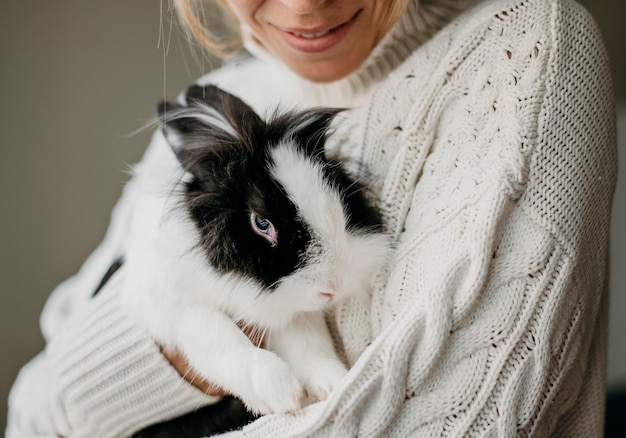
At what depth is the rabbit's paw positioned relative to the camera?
89 cm

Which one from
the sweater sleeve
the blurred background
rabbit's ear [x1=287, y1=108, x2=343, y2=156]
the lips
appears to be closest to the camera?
the sweater sleeve

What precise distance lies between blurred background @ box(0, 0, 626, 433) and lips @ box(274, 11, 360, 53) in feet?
3.31

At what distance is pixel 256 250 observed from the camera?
89cm

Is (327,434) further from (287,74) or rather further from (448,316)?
(287,74)

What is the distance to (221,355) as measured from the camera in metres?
0.96

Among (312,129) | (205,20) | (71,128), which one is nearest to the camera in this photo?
(312,129)

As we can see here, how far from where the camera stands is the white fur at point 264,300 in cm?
89

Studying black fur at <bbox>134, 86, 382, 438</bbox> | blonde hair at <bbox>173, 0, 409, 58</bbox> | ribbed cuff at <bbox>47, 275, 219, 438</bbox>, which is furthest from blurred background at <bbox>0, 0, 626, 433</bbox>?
black fur at <bbox>134, 86, 382, 438</bbox>

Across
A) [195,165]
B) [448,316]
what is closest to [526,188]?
[448,316]

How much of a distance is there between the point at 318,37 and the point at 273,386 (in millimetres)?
586

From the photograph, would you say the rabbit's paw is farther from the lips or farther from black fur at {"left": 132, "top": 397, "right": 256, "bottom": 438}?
the lips

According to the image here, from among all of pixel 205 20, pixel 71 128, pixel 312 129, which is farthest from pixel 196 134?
pixel 71 128

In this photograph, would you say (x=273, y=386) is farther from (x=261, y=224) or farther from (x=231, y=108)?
(x=231, y=108)

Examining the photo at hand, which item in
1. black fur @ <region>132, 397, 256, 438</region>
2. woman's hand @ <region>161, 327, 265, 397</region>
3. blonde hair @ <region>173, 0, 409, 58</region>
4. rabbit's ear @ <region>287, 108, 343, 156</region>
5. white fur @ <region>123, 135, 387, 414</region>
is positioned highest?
blonde hair @ <region>173, 0, 409, 58</region>
